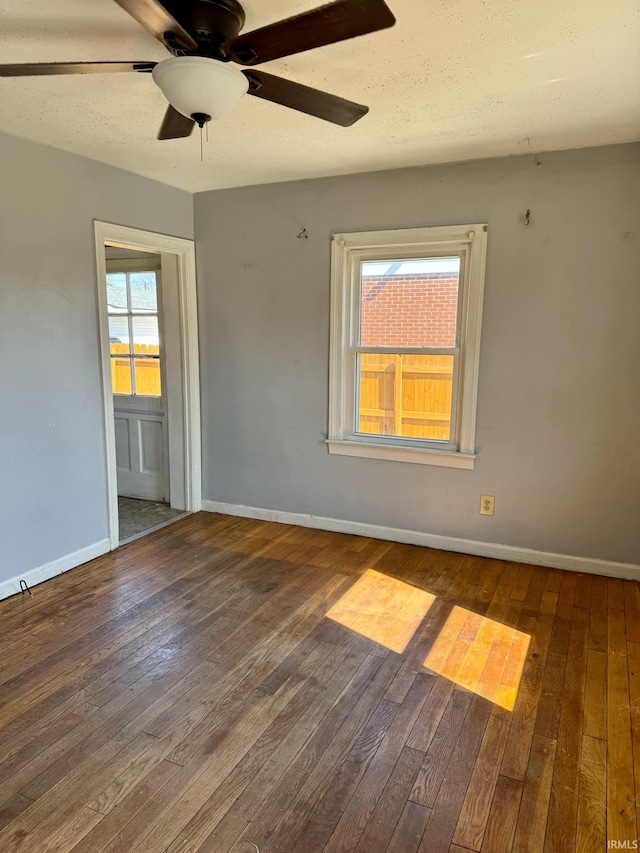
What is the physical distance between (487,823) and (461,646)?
3.08 feet

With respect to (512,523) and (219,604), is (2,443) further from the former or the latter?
(512,523)

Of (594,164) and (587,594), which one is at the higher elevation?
(594,164)

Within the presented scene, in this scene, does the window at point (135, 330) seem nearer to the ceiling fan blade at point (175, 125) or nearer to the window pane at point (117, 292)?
the window pane at point (117, 292)

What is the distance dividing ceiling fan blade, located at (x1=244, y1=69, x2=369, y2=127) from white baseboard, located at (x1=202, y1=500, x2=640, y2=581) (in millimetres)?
2608

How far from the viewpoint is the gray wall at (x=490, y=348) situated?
3.04 meters

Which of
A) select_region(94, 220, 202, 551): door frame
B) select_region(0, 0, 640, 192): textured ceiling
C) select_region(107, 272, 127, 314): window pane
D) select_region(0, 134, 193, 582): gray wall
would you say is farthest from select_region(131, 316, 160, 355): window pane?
select_region(0, 0, 640, 192): textured ceiling

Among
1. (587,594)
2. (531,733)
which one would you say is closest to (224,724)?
(531,733)

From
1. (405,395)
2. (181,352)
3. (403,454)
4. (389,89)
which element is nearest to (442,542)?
(403,454)

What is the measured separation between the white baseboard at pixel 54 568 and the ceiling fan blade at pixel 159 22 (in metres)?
2.71

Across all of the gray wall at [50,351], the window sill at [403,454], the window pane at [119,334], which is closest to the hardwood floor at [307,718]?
the gray wall at [50,351]

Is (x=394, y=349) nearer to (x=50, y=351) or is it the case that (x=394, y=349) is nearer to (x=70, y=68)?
(x=50, y=351)

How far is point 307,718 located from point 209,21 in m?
2.34

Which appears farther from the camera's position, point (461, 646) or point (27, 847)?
point (461, 646)

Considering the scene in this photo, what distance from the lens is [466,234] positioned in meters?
3.28
